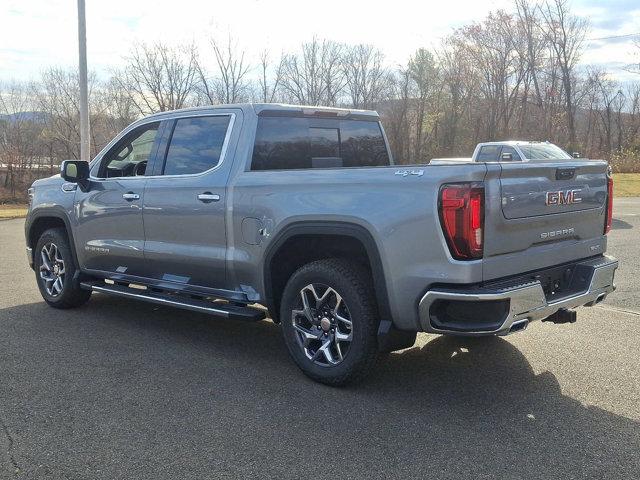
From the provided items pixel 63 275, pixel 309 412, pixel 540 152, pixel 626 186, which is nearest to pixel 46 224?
pixel 63 275

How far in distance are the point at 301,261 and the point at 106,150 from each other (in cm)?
269

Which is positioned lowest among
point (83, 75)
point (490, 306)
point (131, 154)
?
point (490, 306)

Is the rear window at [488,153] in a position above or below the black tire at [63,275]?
above

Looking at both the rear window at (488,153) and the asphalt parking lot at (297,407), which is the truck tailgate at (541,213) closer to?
the asphalt parking lot at (297,407)

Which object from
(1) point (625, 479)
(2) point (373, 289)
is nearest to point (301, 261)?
(2) point (373, 289)

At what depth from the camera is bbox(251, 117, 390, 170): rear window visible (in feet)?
16.8

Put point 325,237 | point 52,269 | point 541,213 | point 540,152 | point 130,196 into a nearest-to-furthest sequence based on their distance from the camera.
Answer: point 541,213
point 325,237
point 130,196
point 52,269
point 540,152

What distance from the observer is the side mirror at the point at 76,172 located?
6152mm

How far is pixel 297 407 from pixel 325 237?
1176mm

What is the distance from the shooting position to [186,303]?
5.20 metres

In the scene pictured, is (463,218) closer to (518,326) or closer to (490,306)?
(490,306)

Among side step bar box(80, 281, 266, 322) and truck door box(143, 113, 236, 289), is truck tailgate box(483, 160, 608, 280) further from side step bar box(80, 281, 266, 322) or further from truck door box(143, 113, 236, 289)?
truck door box(143, 113, 236, 289)

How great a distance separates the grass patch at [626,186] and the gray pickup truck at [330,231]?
81.5ft

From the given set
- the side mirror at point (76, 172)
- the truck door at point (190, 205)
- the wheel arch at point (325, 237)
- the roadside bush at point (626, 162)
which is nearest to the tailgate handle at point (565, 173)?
the wheel arch at point (325, 237)
